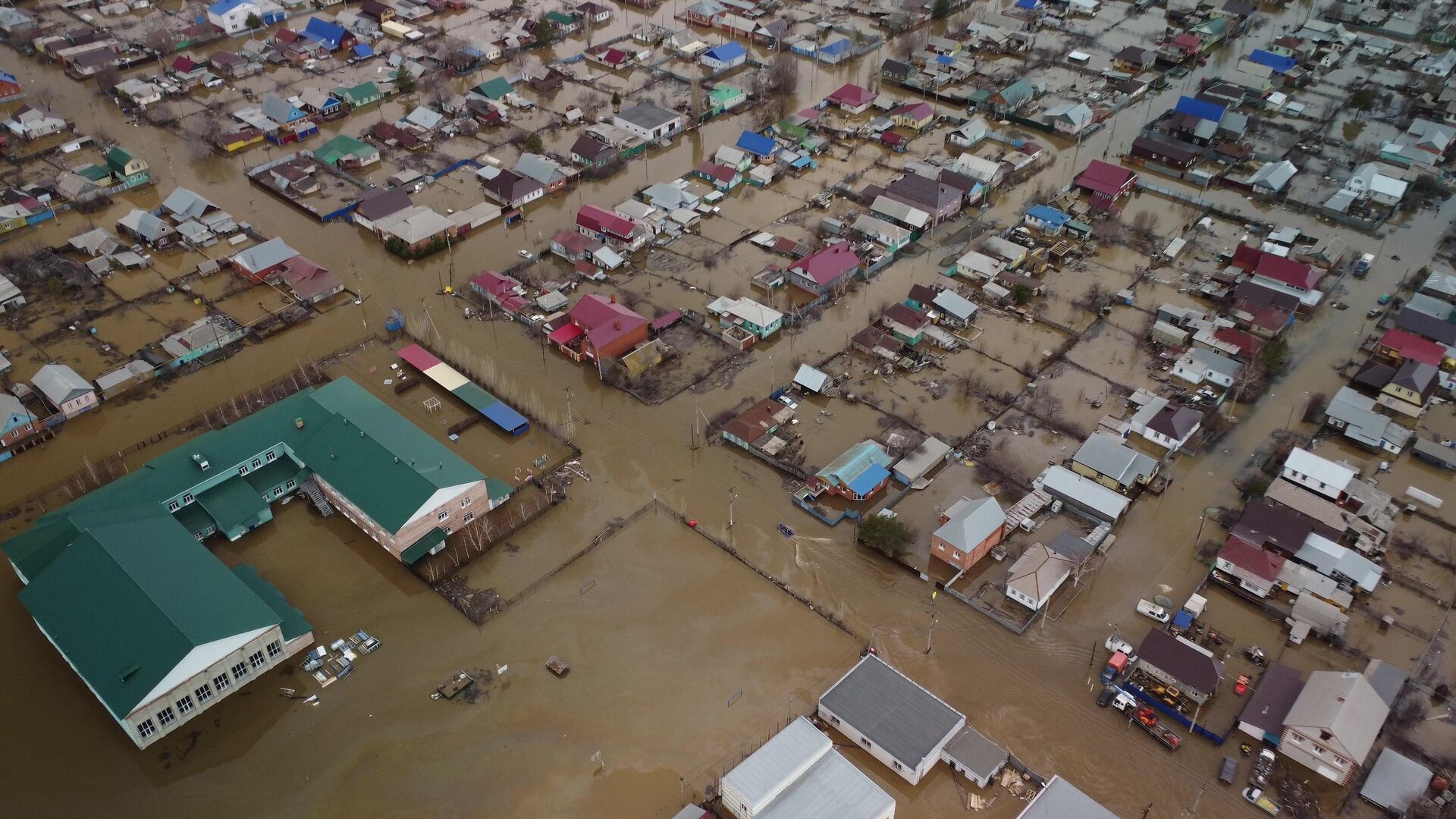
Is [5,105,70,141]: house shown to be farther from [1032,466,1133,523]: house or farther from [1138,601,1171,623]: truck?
[1138,601,1171,623]: truck

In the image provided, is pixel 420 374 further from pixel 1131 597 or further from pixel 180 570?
pixel 1131 597

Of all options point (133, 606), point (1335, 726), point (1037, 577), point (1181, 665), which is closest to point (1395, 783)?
point (1335, 726)

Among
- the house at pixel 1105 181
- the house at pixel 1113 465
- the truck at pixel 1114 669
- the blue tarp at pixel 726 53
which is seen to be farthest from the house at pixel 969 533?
the blue tarp at pixel 726 53

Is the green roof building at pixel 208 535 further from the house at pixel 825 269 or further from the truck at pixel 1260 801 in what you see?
the truck at pixel 1260 801

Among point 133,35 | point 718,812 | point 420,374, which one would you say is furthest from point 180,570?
point 133,35

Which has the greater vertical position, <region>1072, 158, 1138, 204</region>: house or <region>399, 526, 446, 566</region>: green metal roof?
<region>1072, 158, 1138, 204</region>: house

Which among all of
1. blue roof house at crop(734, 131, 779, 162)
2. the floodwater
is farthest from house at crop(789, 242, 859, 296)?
blue roof house at crop(734, 131, 779, 162)
